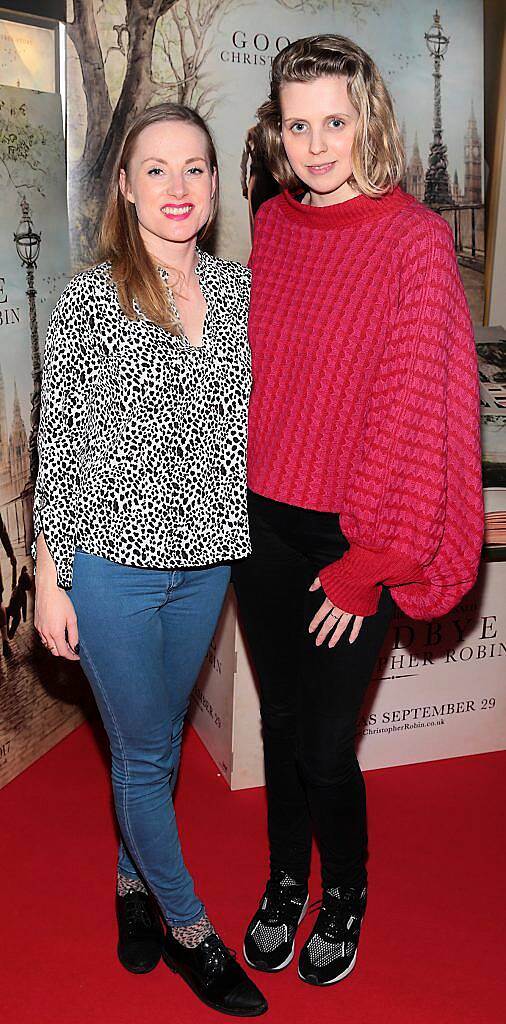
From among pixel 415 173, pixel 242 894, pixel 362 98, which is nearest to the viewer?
pixel 362 98

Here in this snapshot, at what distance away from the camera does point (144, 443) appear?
5.01 ft

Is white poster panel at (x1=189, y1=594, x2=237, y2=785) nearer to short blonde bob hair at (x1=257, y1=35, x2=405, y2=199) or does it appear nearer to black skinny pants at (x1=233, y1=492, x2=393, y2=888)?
black skinny pants at (x1=233, y1=492, x2=393, y2=888)

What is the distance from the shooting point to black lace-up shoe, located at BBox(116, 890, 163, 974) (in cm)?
191

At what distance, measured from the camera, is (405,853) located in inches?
90.7

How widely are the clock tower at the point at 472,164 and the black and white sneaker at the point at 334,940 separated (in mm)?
1867

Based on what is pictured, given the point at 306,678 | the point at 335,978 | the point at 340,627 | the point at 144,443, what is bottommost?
the point at 335,978

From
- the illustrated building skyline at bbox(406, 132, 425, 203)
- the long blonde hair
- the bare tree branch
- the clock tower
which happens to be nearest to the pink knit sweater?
the long blonde hair

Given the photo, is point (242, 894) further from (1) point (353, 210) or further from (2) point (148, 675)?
(1) point (353, 210)

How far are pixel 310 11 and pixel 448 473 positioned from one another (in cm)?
154

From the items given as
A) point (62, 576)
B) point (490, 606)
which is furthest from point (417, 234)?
point (490, 606)

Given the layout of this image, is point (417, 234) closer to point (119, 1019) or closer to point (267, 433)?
point (267, 433)

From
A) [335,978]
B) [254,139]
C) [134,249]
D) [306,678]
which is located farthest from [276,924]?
[254,139]

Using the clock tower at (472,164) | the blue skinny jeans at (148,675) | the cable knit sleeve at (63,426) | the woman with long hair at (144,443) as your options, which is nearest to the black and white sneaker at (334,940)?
the blue skinny jeans at (148,675)

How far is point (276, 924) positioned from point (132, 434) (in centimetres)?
101
